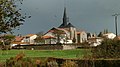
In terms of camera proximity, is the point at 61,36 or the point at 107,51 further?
the point at 61,36

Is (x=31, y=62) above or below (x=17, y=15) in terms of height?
below

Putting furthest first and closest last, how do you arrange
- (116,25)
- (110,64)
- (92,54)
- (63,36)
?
(63,36), (116,25), (92,54), (110,64)

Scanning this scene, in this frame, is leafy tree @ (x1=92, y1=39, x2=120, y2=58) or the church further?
the church

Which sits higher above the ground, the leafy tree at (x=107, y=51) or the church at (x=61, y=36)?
the church at (x=61, y=36)

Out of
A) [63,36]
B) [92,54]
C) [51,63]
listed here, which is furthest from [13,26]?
[63,36]

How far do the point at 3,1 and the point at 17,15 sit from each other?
0.84 meters

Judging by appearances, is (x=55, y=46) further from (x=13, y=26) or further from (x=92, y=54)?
(x=13, y=26)

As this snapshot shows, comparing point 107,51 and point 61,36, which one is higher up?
point 61,36

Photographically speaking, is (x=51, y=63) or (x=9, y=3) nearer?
(x=9, y=3)

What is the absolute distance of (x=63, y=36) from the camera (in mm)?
156250

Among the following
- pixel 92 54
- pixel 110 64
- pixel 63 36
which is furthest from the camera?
pixel 63 36

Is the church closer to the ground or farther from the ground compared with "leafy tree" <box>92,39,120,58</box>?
farther from the ground

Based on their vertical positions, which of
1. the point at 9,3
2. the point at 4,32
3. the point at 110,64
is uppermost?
the point at 9,3

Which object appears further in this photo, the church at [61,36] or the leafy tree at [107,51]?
the church at [61,36]
